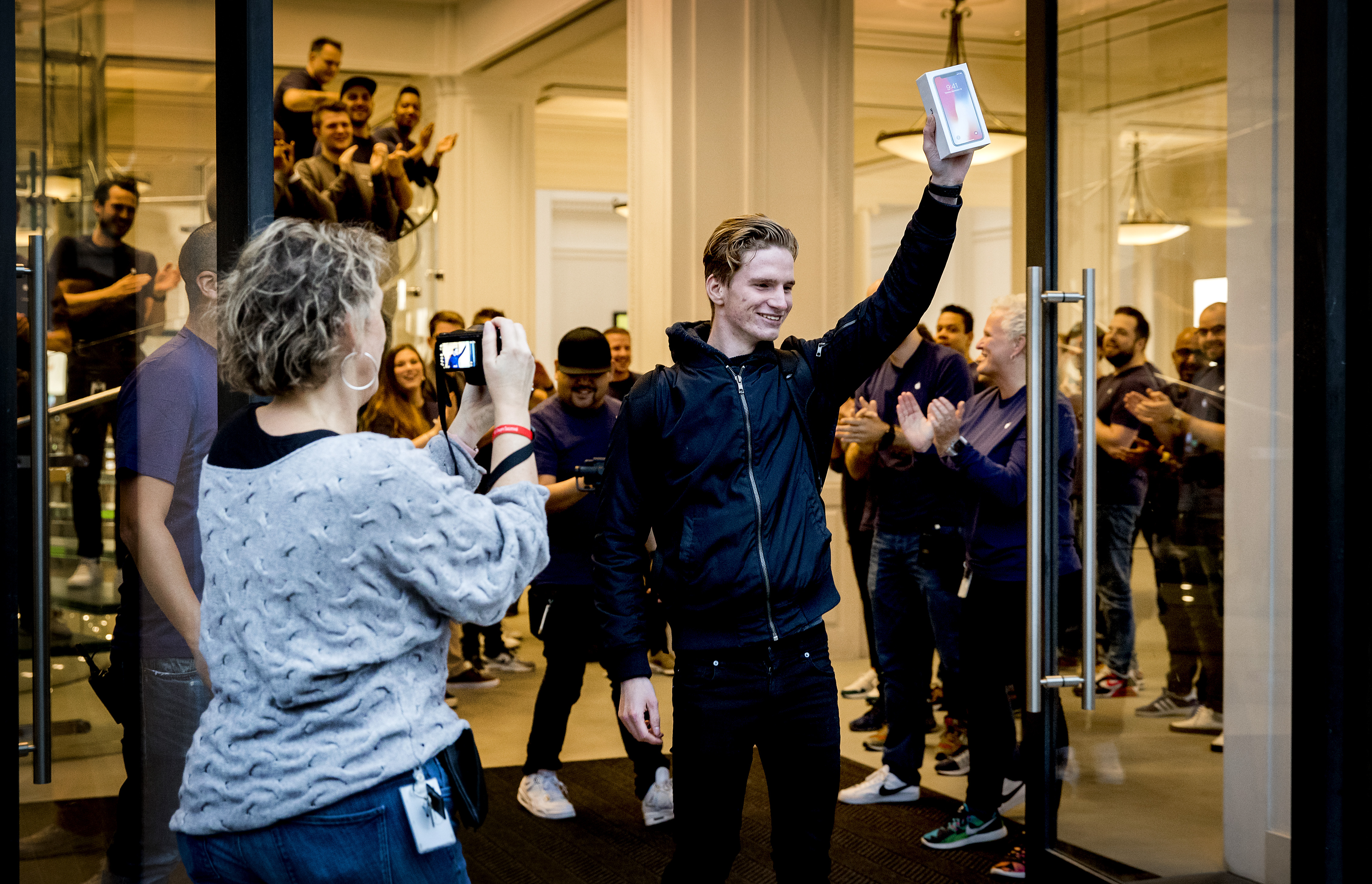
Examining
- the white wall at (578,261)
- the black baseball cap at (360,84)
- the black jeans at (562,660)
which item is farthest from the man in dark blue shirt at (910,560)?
the white wall at (578,261)

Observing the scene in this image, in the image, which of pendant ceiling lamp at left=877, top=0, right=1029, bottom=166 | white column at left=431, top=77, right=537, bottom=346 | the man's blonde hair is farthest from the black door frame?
white column at left=431, top=77, right=537, bottom=346

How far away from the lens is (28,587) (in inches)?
78.0

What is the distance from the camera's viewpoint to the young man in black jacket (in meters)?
2.17

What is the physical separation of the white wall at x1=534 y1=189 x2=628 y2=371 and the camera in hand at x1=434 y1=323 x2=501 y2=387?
15602 millimetres

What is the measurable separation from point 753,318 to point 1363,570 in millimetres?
1180

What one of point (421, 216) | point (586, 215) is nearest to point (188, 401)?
point (421, 216)

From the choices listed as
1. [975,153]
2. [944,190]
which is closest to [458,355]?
[944,190]

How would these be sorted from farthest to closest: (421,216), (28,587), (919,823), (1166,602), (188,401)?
(421,216), (919,823), (1166,602), (188,401), (28,587)

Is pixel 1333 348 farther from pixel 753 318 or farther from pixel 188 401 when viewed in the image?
pixel 188 401

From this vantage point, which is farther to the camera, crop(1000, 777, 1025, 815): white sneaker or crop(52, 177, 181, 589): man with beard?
crop(1000, 777, 1025, 815): white sneaker

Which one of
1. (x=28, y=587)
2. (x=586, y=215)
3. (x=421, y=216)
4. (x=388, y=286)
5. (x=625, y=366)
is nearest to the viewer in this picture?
(x=388, y=286)

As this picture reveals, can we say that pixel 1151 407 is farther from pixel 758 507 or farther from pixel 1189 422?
pixel 758 507

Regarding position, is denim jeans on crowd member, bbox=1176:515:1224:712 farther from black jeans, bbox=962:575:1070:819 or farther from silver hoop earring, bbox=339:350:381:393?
silver hoop earring, bbox=339:350:381:393

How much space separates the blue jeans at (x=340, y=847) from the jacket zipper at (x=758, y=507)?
854 mm
